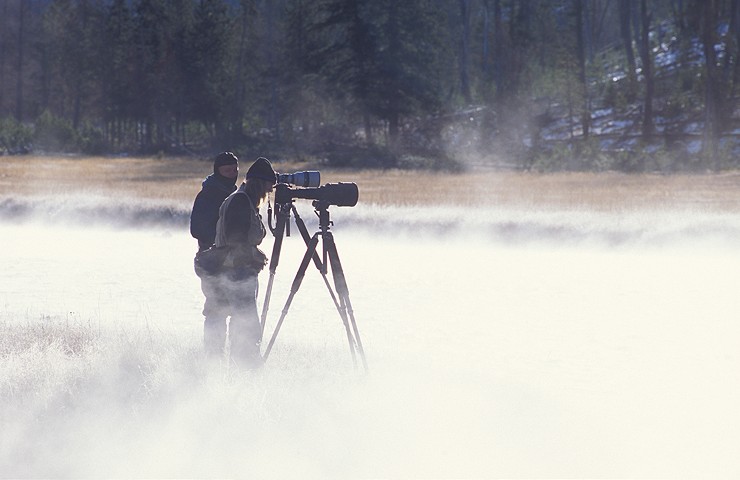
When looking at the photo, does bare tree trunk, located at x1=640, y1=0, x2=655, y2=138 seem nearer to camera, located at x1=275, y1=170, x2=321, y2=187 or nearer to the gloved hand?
camera, located at x1=275, y1=170, x2=321, y2=187

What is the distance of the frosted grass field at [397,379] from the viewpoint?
6715mm

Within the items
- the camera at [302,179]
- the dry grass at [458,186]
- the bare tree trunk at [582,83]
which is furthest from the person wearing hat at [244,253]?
the bare tree trunk at [582,83]

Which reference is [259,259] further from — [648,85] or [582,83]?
[582,83]

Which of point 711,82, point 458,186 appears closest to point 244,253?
point 458,186

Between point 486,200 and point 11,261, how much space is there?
13771 mm

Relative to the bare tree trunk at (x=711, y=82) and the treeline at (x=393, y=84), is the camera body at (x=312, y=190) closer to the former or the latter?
the treeline at (x=393, y=84)

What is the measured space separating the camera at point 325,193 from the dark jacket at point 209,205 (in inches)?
26.0

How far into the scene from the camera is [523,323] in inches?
450

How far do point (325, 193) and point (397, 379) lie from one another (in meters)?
1.85

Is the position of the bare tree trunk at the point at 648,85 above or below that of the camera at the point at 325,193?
above

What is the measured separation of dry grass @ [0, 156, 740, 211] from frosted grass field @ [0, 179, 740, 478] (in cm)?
1004

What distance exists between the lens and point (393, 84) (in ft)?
178

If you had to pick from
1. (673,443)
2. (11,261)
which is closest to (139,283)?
(11,261)

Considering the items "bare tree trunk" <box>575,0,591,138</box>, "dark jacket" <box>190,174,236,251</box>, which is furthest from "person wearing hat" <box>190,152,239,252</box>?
"bare tree trunk" <box>575,0,591,138</box>
